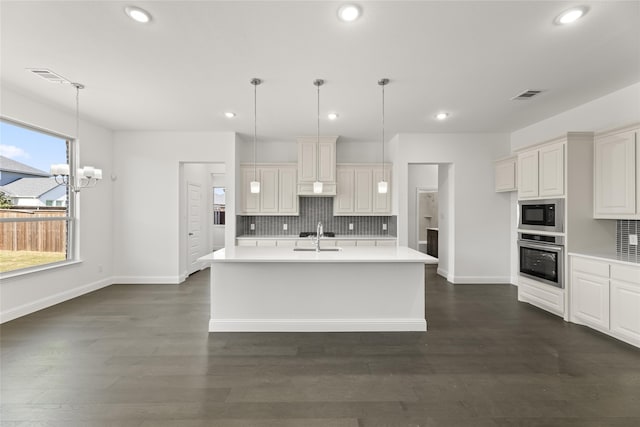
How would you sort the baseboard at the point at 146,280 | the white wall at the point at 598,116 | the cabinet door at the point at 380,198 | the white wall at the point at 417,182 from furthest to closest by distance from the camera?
the white wall at the point at 417,182
the cabinet door at the point at 380,198
the baseboard at the point at 146,280
the white wall at the point at 598,116

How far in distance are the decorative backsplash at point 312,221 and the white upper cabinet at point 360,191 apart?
13.7 inches

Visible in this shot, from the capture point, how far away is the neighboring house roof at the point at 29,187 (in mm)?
3837

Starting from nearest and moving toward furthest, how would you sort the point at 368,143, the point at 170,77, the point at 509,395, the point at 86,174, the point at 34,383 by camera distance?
the point at 509,395, the point at 34,383, the point at 170,77, the point at 86,174, the point at 368,143

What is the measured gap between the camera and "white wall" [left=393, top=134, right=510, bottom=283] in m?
5.62

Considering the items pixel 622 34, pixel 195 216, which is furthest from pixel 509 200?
pixel 195 216

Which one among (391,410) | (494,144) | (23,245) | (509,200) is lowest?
(391,410)

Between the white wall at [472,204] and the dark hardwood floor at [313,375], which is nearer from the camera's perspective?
the dark hardwood floor at [313,375]

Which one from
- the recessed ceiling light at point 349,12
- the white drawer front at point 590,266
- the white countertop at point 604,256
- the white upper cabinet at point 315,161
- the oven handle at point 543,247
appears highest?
the recessed ceiling light at point 349,12

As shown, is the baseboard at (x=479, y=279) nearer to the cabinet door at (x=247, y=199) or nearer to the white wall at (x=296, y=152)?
the white wall at (x=296, y=152)

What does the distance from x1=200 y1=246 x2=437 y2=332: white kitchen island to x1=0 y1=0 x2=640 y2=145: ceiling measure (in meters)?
2.02

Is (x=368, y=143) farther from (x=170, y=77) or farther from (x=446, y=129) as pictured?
(x=170, y=77)

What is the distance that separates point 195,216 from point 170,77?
380 cm

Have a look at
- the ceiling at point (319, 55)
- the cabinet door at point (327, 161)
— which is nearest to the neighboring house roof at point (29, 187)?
the ceiling at point (319, 55)

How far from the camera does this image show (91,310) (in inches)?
161
